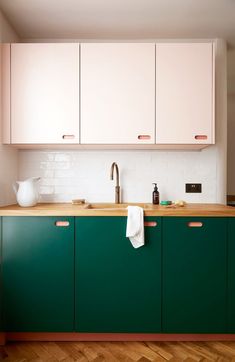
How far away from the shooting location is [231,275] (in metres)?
1.77

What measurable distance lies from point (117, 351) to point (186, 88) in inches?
80.8

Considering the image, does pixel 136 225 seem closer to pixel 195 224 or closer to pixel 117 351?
pixel 195 224

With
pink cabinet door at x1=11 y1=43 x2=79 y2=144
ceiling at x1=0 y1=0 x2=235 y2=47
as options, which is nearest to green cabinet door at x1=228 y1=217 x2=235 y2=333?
pink cabinet door at x1=11 y1=43 x2=79 y2=144

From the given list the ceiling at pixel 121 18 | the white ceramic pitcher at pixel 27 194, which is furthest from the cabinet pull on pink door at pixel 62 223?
the ceiling at pixel 121 18

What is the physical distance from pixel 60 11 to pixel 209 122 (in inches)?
59.2

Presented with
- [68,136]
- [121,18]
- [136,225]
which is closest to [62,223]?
[136,225]

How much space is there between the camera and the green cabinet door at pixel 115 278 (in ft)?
5.78

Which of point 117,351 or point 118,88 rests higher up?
point 118,88

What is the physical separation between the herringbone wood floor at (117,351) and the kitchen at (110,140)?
6 cm

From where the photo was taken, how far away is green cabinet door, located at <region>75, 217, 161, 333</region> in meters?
1.76

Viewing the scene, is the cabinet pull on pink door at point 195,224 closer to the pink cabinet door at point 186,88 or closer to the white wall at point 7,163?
the pink cabinet door at point 186,88

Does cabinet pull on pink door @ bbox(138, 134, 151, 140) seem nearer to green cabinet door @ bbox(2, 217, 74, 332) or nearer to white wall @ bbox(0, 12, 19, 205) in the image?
green cabinet door @ bbox(2, 217, 74, 332)

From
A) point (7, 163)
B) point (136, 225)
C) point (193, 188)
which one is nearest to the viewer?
point (136, 225)

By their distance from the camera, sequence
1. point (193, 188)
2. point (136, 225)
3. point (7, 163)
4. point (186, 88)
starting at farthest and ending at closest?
point (193, 188) < point (7, 163) < point (186, 88) < point (136, 225)
